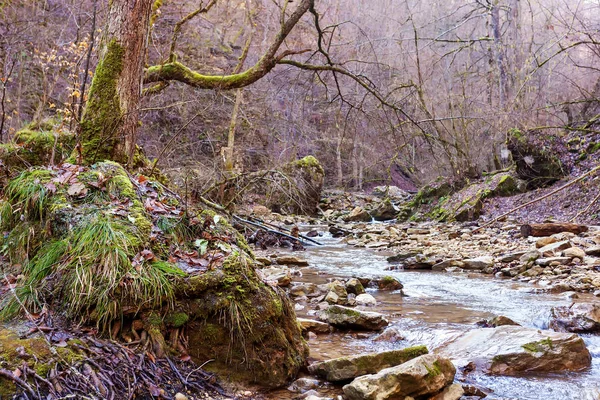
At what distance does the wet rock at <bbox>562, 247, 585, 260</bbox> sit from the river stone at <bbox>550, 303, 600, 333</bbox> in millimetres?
2622

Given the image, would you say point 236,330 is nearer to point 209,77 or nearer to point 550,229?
point 209,77

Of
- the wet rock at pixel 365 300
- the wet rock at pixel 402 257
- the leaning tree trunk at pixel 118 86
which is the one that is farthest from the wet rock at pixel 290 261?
the leaning tree trunk at pixel 118 86

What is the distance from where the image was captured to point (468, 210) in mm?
12805

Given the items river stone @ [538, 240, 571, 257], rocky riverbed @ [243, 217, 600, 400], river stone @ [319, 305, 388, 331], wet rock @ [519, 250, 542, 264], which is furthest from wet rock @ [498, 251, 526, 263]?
river stone @ [319, 305, 388, 331]

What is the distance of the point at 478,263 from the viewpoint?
7191mm

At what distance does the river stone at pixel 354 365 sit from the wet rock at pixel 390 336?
31.5 inches

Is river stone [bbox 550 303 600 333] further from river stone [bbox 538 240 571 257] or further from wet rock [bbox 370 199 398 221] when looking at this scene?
wet rock [bbox 370 199 398 221]

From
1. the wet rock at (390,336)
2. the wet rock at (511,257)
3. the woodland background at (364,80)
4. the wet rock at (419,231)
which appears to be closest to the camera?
the wet rock at (390,336)

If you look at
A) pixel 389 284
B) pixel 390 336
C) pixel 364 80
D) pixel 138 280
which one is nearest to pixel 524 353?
pixel 390 336

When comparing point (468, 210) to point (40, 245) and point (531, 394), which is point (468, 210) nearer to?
point (531, 394)

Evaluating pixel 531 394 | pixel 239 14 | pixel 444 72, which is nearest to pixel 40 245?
pixel 531 394

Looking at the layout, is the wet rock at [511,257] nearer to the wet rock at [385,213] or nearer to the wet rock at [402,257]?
the wet rock at [402,257]

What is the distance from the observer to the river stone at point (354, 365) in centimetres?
294

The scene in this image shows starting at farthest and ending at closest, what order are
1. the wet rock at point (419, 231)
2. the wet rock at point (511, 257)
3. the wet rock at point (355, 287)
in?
the wet rock at point (419, 231) → the wet rock at point (511, 257) → the wet rock at point (355, 287)
